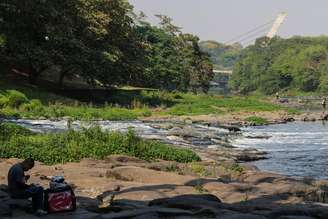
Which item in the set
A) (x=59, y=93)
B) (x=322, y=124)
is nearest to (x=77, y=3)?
(x=59, y=93)

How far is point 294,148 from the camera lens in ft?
105

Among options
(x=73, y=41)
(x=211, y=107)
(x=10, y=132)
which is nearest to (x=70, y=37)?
(x=73, y=41)

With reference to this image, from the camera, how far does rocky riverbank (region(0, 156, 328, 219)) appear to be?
37.4ft

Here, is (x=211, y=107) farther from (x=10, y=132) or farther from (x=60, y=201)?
(x=60, y=201)

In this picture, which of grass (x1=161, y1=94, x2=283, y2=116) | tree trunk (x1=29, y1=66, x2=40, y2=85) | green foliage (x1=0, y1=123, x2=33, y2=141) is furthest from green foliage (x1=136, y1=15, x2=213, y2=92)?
green foliage (x1=0, y1=123, x2=33, y2=141)

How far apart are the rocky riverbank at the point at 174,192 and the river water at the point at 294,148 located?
13.8 ft

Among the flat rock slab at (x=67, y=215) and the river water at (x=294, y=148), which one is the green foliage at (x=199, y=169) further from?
the flat rock slab at (x=67, y=215)

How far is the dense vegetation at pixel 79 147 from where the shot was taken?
764 inches

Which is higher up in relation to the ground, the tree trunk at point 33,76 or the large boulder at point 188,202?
the tree trunk at point 33,76

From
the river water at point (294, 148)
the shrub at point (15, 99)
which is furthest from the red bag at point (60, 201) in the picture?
the shrub at point (15, 99)

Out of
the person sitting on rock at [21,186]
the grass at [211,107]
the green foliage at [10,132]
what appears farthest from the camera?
the grass at [211,107]

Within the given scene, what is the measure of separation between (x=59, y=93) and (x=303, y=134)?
22839 millimetres

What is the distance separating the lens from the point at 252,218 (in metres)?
10.5

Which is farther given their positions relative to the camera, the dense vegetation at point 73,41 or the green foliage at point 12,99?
the dense vegetation at point 73,41
